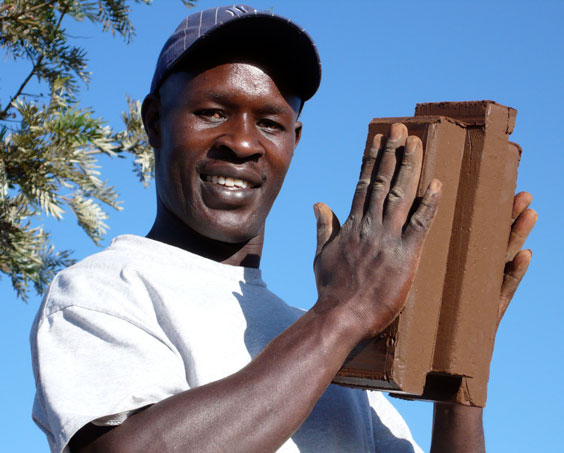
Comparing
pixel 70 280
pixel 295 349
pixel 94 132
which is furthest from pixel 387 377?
pixel 94 132

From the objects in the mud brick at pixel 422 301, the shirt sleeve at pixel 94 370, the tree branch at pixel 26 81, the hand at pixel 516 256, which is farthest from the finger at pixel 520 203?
the tree branch at pixel 26 81

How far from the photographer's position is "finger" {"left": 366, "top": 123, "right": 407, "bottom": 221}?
6.48 feet

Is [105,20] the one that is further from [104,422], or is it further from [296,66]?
[104,422]

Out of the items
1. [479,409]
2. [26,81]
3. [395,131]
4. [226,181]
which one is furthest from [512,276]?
[26,81]

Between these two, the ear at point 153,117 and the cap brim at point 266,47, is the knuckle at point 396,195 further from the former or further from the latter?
the ear at point 153,117

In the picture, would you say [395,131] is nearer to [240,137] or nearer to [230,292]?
[240,137]

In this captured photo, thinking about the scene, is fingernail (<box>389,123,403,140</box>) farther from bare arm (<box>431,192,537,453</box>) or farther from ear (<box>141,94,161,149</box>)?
ear (<box>141,94,161,149</box>)

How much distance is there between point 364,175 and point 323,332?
0.44m

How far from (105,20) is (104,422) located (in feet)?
19.2

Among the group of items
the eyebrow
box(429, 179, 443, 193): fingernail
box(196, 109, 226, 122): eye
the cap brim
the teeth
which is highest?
the cap brim

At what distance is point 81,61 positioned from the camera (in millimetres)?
6848

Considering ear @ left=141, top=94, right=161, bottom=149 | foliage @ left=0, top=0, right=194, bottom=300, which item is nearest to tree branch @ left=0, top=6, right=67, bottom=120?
foliage @ left=0, top=0, right=194, bottom=300

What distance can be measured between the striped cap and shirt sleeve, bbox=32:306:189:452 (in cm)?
90

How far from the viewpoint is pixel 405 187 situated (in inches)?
77.9
